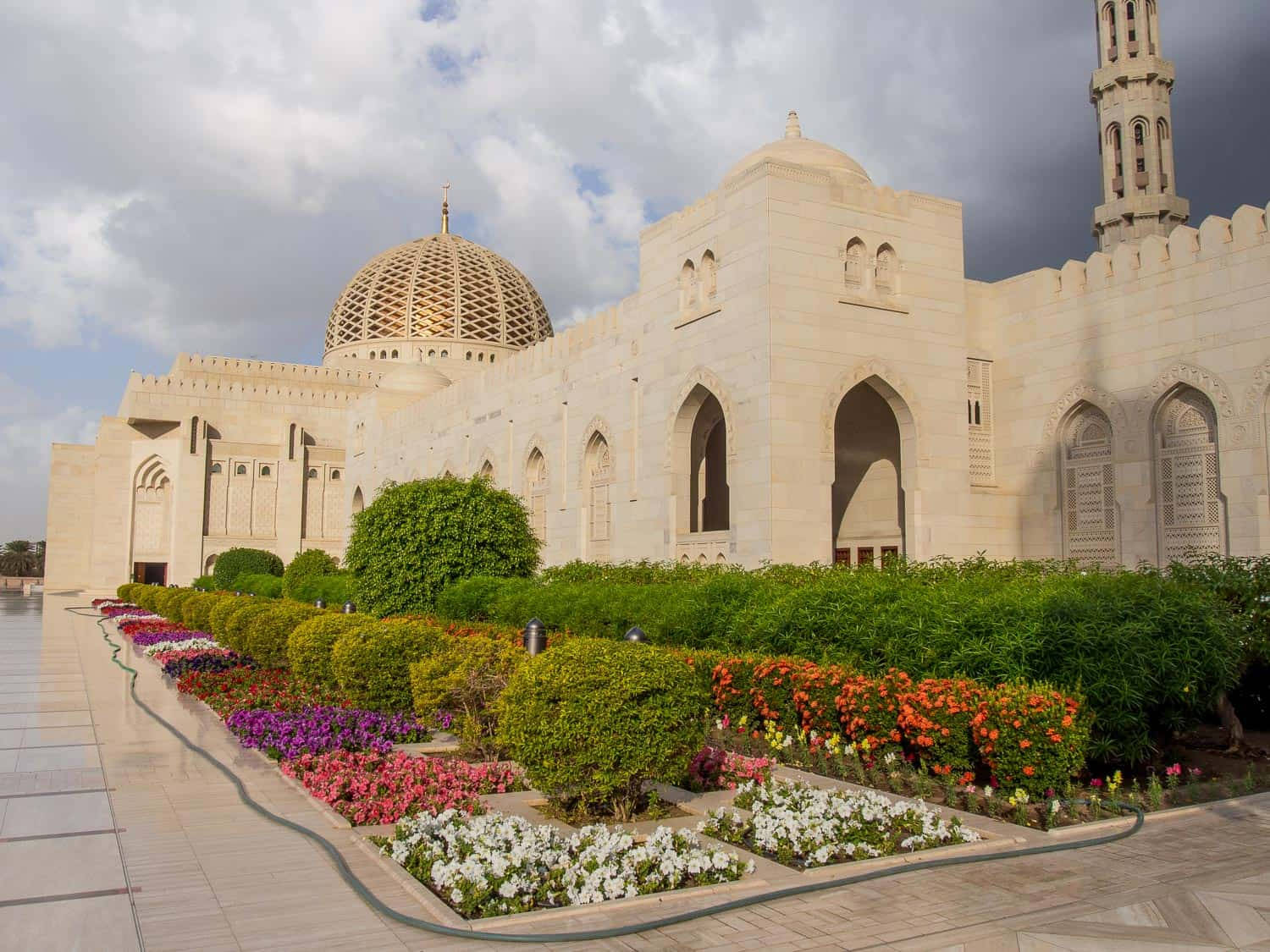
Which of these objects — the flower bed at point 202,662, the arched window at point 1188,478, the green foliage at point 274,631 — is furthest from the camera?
the arched window at point 1188,478

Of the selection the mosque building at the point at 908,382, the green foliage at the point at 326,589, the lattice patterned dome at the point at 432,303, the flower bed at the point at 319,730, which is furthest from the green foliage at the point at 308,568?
the flower bed at the point at 319,730

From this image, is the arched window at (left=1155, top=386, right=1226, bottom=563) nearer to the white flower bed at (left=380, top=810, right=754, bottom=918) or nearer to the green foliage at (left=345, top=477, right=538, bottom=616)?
the green foliage at (left=345, top=477, right=538, bottom=616)

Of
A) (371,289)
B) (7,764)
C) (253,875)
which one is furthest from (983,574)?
(371,289)

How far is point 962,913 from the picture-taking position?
3.88 meters

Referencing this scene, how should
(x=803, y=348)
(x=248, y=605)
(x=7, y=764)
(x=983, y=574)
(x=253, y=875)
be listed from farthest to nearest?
1. (x=803, y=348)
2. (x=248, y=605)
3. (x=983, y=574)
4. (x=7, y=764)
5. (x=253, y=875)

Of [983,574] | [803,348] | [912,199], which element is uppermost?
[912,199]

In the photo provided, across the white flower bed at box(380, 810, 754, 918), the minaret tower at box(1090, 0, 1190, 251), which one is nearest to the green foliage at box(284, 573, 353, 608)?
the white flower bed at box(380, 810, 754, 918)

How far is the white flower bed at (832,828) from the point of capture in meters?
4.66

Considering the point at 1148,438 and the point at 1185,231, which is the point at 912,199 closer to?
the point at 1185,231

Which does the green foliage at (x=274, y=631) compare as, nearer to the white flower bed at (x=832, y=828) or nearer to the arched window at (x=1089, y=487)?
the white flower bed at (x=832, y=828)

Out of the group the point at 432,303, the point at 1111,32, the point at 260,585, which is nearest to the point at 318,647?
the point at 1111,32

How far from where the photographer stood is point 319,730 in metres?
7.35

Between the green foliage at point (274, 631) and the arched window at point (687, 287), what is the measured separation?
8.15m

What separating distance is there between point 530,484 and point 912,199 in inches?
447
